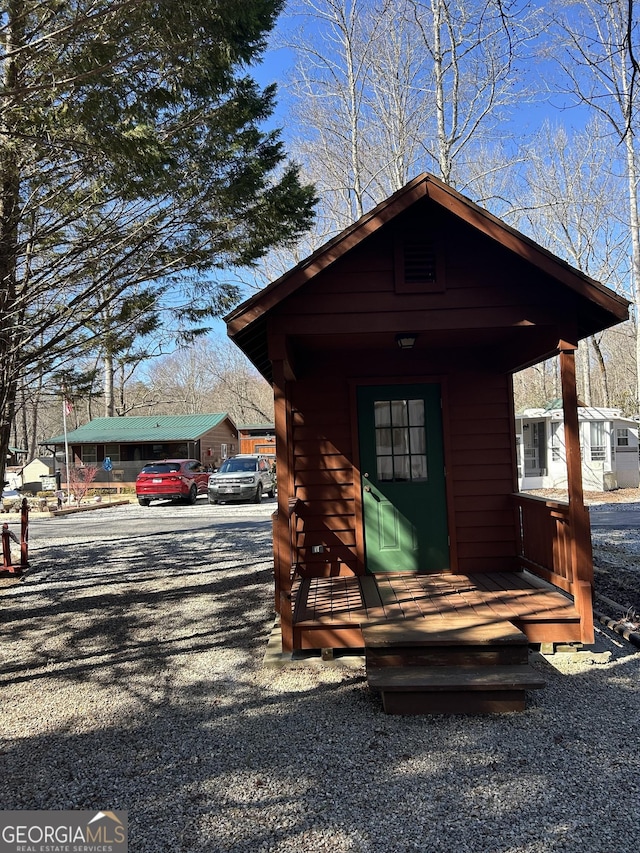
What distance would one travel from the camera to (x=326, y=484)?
6477 millimetres

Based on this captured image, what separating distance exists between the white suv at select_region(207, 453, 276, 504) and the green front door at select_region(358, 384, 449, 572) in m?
14.7

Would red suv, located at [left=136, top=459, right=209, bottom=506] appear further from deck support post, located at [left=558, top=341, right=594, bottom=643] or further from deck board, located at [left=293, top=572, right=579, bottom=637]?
deck support post, located at [left=558, top=341, right=594, bottom=643]

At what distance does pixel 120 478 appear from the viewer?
28.4m

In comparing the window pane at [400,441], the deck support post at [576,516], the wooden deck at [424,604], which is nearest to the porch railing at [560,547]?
the deck support post at [576,516]

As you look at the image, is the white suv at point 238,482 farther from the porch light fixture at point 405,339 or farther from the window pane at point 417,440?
the porch light fixture at point 405,339

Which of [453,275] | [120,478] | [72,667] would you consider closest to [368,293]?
[453,275]

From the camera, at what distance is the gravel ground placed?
2.73 metres

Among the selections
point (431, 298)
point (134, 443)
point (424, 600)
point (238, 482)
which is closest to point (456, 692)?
point (424, 600)

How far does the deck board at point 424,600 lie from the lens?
4.88 metres

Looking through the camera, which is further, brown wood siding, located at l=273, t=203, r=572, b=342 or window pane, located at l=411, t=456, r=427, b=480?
window pane, located at l=411, t=456, r=427, b=480

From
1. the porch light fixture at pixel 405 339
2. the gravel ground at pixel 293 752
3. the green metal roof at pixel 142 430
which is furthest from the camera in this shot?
the green metal roof at pixel 142 430

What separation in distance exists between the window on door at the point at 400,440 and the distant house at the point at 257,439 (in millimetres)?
30357

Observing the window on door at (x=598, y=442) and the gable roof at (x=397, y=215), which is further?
the window on door at (x=598, y=442)

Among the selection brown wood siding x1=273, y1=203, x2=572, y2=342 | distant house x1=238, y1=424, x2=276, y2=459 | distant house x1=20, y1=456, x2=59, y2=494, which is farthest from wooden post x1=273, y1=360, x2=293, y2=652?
distant house x1=238, y1=424, x2=276, y2=459
